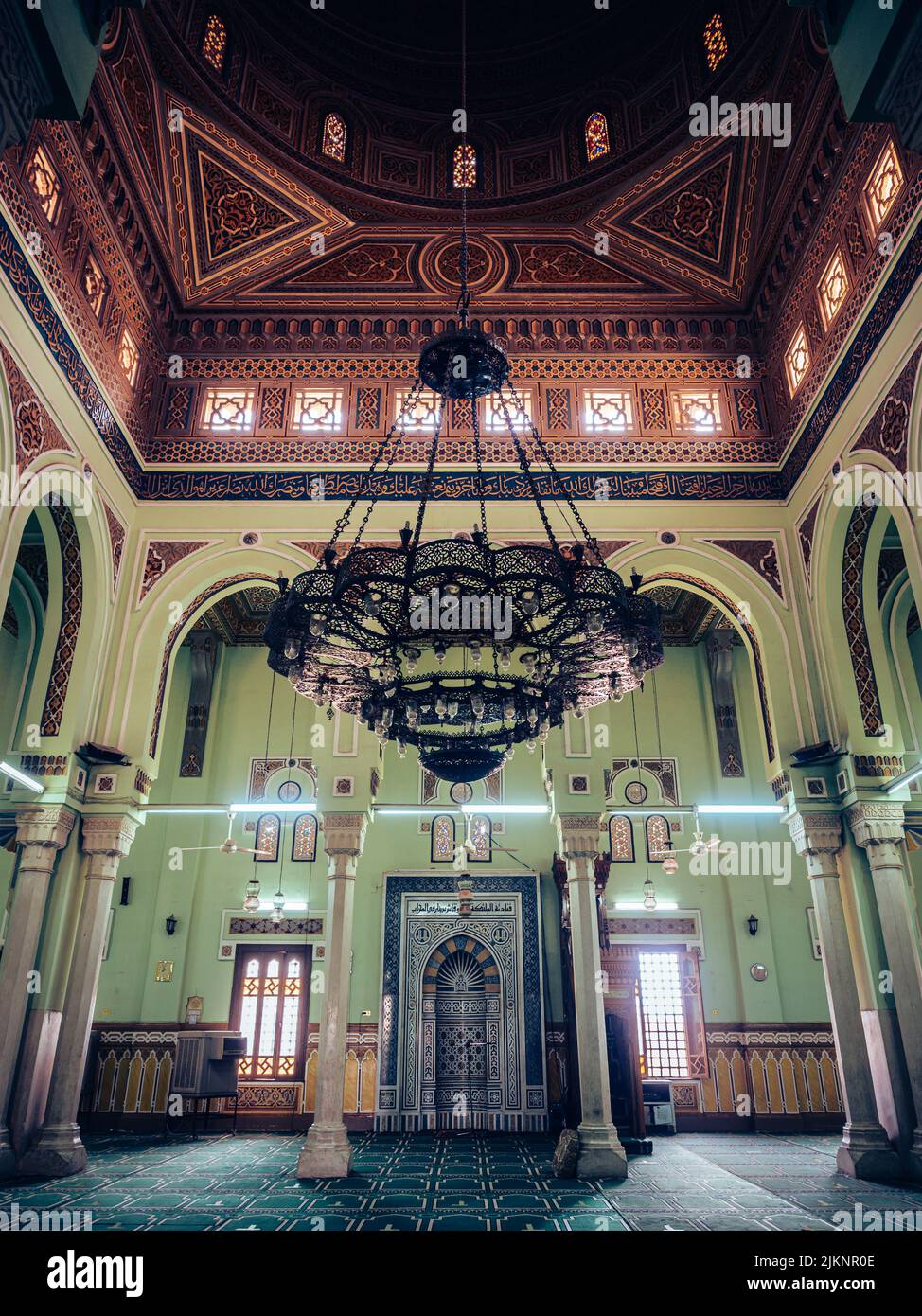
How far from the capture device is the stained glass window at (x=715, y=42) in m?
7.74

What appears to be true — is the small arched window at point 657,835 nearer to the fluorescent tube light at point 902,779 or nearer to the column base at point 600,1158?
the fluorescent tube light at point 902,779

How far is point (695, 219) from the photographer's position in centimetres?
839

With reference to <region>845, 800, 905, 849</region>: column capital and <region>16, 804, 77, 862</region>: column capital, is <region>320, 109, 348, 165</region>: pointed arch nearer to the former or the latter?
<region>16, 804, 77, 862</region>: column capital

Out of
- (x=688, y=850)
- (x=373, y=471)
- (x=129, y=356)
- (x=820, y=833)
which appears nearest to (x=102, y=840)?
(x=373, y=471)

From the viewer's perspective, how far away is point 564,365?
8492mm

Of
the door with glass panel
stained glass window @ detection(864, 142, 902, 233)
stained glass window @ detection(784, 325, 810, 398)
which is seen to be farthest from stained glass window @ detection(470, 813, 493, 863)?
stained glass window @ detection(864, 142, 902, 233)

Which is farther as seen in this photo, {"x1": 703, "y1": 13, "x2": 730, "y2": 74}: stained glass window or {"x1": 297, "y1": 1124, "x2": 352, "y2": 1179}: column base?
{"x1": 703, "y1": 13, "x2": 730, "y2": 74}: stained glass window

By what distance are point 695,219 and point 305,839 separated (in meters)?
7.81

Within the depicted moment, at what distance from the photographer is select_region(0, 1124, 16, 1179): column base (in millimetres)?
5625

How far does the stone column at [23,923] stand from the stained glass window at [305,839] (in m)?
3.91

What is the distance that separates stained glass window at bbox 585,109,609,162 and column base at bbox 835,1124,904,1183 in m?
8.66

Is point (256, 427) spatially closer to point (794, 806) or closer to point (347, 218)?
point (347, 218)

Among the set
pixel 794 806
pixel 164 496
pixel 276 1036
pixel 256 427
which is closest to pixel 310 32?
pixel 256 427
